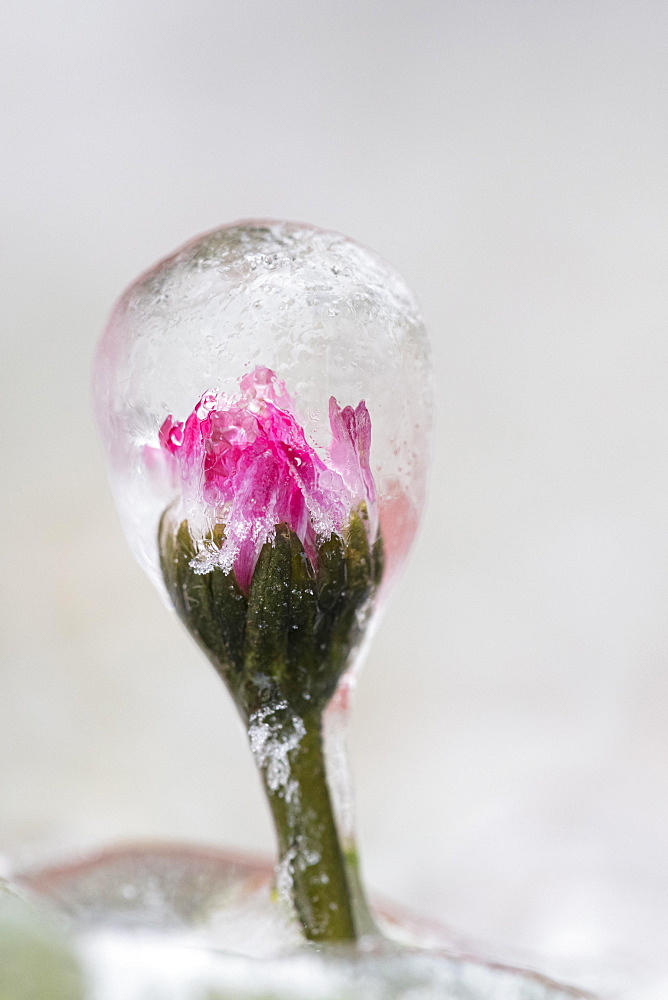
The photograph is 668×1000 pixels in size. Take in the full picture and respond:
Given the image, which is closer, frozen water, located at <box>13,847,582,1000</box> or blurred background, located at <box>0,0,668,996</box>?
frozen water, located at <box>13,847,582,1000</box>

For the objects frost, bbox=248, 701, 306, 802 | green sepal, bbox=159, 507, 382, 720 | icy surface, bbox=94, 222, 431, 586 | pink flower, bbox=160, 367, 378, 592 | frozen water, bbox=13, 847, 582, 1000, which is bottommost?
frozen water, bbox=13, 847, 582, 1000

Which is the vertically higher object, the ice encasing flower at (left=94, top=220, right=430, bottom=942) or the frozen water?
the ice encasing flower at (left=94, top=220, right=430, bottom=942)

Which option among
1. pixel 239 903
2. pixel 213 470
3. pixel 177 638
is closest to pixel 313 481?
pixel 213 470

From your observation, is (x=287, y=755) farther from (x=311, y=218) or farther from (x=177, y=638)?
(x=311, y=218)

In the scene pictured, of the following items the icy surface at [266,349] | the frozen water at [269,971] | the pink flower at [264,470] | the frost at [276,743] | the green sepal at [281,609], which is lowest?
the frozen water at [269,971]

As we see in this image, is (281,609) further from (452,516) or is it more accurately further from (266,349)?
(452,516)

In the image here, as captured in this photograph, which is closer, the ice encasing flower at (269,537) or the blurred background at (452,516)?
the ice encasing flower at (269,537)
